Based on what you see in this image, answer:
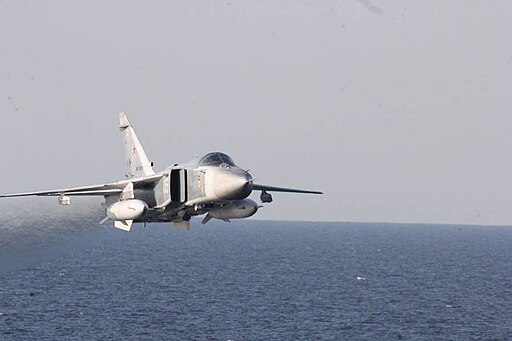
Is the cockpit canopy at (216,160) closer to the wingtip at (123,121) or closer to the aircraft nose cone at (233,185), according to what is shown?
the aircraft nose cone at (233,185)

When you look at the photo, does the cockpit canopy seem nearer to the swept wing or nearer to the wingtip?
the swept wing

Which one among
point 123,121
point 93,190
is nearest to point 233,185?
point 93,190

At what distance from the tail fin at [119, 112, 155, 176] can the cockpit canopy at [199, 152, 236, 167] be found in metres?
11.4

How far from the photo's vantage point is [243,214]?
141 ft

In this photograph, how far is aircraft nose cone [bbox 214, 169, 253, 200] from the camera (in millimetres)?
39844

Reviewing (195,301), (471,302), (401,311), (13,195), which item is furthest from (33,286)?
(13,195)

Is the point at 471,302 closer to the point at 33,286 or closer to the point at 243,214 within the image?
the point at 33,286

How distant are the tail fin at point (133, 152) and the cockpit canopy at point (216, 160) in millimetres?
11391

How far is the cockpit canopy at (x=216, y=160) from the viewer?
42303mm

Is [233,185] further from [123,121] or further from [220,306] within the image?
[220,306]

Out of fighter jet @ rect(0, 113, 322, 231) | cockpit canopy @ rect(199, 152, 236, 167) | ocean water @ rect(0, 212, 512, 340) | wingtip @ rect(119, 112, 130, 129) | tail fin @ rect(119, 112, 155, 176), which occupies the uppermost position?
wingtip @ rect(119, 112, 130, 129)

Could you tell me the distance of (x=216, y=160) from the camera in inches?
1674

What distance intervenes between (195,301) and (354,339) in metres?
47.2

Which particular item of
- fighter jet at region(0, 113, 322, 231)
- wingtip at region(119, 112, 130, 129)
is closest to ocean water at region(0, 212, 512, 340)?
wingtip at region(119, 112, 130, 129)
